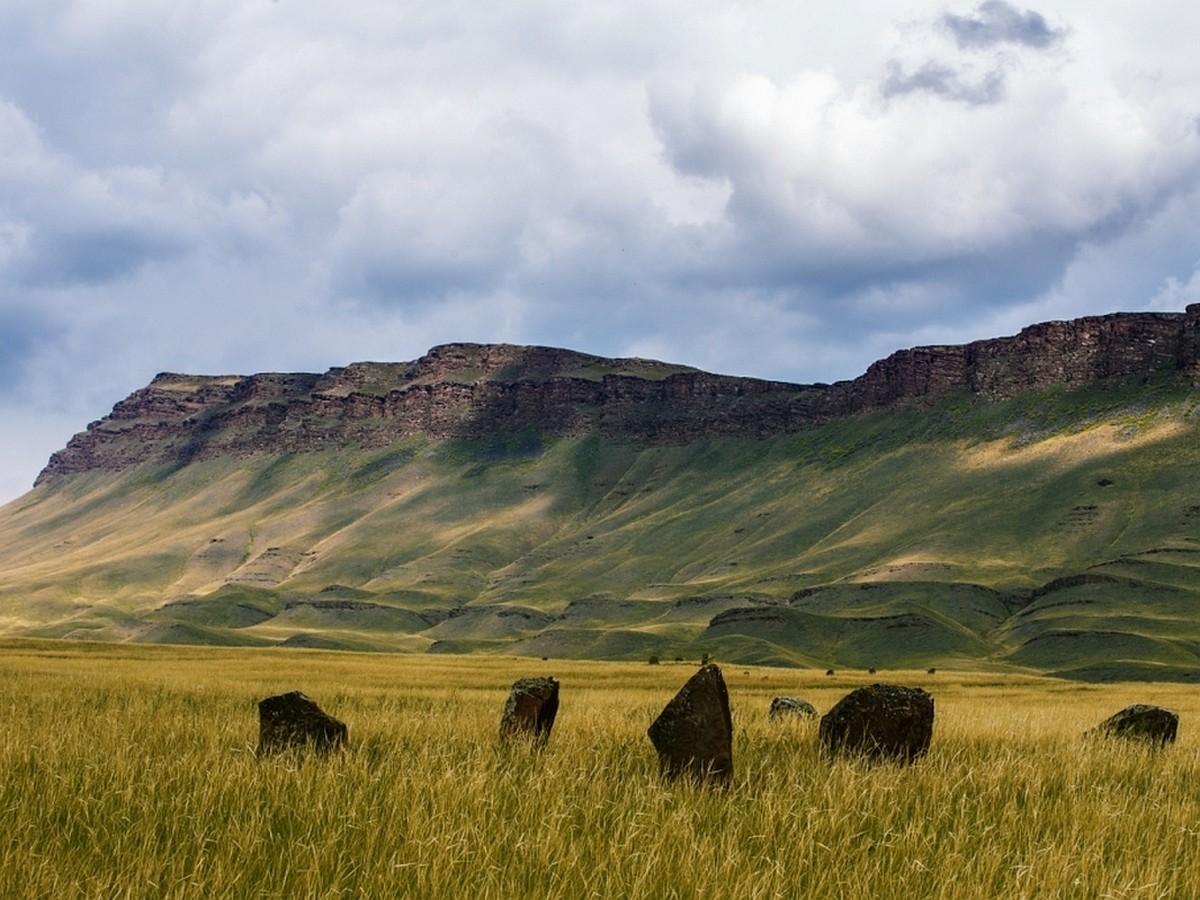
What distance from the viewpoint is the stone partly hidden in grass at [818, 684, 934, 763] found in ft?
46.9

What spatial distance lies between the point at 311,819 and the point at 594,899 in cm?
275

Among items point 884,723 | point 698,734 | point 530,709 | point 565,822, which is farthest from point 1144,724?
point 565,822

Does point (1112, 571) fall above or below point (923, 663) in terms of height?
above

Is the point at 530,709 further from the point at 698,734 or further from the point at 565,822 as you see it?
the point at 565,822

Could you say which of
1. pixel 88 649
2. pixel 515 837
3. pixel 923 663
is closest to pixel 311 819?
pixel 515 837

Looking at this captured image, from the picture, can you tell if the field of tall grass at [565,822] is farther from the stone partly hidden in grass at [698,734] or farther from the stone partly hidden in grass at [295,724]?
the stone partly hidden in grass at [295,724]

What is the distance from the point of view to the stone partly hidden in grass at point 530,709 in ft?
49.3

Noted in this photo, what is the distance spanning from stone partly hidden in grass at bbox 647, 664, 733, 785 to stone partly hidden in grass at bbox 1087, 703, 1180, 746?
29.7ft

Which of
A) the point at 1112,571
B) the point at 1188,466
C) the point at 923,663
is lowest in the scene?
the point at 923,663

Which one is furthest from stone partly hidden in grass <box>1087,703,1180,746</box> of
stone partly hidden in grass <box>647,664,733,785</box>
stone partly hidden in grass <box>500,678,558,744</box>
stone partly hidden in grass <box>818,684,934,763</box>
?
stone partly hidden in grass <box>500,678,558,744</box>

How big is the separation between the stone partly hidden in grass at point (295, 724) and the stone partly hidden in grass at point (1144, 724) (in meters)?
12.0

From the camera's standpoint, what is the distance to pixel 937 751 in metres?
14.7

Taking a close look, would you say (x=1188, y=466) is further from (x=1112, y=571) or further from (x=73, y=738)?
(x=73, y=738)

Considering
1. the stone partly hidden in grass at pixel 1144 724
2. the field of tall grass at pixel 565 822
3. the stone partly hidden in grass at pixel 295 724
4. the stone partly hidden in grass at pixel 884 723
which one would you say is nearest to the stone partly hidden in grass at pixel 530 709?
the field of tall grass at pixel 565 822
